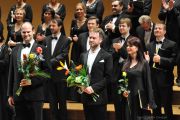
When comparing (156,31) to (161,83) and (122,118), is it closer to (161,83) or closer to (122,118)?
(161,83)

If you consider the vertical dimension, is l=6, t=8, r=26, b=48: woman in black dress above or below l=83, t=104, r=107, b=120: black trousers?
above

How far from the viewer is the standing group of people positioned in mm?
6016

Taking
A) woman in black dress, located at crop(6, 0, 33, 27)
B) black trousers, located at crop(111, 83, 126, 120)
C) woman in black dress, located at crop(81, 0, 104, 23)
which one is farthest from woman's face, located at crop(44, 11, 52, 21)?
black trousers, located at crop(111, 83, 126, 120)

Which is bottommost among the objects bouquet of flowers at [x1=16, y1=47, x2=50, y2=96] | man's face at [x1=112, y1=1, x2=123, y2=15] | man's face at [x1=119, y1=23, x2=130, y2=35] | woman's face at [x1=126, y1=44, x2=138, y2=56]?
bouquet of flowers at [x1=16, y1=47, x2=50, y2=96]

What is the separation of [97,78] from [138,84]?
558mm

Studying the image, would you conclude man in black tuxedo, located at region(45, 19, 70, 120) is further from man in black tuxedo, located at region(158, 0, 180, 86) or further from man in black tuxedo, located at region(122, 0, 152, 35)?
man in black tuxedo, located at region(158, 0, 180, 86)

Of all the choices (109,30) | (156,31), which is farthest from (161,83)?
(109,30)

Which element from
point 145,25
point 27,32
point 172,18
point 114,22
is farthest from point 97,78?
point 172,18

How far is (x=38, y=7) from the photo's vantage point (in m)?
11.1

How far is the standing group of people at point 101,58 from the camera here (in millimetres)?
6016

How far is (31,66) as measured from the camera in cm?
601

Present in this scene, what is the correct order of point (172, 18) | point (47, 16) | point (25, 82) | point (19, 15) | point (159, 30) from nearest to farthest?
1. point (25, 82)
2. point (159, 30)
3. point (172, 18)
4. point (19, 15)
5. point (47, 16)

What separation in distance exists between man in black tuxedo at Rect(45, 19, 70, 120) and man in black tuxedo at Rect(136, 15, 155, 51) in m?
1.13

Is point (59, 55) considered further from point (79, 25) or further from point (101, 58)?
point (101, 58)
